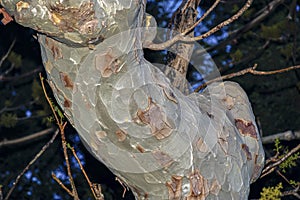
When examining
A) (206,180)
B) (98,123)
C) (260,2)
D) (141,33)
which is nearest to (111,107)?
(98,123)

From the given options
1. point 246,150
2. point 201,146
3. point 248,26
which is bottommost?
point 248,26

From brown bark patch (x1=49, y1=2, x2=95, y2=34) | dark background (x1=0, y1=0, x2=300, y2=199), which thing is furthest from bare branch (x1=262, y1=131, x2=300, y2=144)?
brown bark patch (x1=49, y1=2, x2=95, y2=34)

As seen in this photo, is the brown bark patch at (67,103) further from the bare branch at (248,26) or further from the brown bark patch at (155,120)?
the bare branch at (248,26)

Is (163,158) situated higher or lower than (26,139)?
higher

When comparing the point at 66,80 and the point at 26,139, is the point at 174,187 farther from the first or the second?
the point at 26,139

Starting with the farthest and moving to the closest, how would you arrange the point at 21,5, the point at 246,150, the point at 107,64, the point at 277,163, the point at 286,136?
the point at 286,136 → the point at 277,163 → the point at 246,150 → the point at 107,64 → the point at 21,5

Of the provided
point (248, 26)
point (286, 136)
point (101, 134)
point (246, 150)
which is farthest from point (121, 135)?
point (248, 26)

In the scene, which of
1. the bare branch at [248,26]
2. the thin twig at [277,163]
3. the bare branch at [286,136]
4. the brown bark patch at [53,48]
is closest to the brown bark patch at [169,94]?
the brown bark patch at [53,48]

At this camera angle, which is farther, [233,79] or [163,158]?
[233,79]

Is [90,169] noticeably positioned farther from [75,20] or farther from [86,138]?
[75,20]
